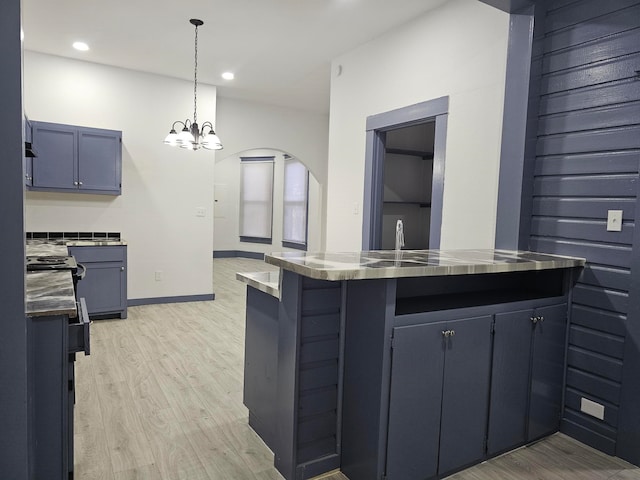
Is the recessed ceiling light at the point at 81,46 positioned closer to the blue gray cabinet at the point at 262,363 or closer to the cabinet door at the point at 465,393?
the blue gray cabinet at the point at 262,363

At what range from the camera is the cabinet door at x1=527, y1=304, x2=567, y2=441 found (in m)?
2.46

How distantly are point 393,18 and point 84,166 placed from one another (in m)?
3.64

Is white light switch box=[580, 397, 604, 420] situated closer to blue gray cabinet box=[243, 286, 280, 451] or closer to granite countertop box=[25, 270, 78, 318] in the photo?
blue gray cabinet box=[243, 286, 280, 451]

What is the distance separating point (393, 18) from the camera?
3691 mm

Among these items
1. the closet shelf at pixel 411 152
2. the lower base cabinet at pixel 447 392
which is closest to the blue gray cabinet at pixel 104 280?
the closet shelf at pixel 411 152

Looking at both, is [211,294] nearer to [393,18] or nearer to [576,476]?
[393,18]

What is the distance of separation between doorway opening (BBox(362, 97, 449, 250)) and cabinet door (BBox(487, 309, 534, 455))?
1254 mm

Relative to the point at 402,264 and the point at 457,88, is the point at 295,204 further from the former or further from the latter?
the point at 402,264

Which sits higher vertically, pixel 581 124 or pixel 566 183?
pixel 581 124

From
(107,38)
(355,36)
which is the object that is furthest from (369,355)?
Result: (107,38)

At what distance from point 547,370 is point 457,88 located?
2083 millimetres

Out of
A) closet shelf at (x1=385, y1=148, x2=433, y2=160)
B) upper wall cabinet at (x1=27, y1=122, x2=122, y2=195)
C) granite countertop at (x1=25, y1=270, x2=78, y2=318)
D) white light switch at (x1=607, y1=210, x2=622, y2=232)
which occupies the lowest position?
granite countertop at (x1=25, y1=270, x2=78, y2=318)

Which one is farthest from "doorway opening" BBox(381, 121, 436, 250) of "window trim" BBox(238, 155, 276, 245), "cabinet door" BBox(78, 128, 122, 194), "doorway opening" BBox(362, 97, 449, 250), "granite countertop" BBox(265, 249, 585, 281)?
"window trim" BBox(238, 155, 276, 245)

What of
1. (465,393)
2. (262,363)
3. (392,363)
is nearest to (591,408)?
(465,393)
